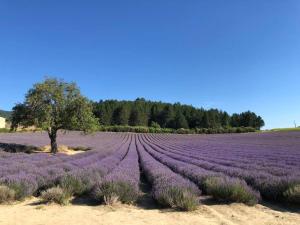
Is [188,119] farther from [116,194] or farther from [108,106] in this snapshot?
[116,194]

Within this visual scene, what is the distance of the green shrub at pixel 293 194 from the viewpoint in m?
6.59

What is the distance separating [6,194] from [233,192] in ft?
15.8

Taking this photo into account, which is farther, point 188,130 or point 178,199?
point 188,130

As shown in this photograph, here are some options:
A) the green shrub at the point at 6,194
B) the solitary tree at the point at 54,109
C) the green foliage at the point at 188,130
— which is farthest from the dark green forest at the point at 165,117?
the green shrub at the point at 6,194

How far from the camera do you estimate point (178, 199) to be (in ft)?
20.9

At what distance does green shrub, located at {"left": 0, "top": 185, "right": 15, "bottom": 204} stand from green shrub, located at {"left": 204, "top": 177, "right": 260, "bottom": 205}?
4327 millimetres

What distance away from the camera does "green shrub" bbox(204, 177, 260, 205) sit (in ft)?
22.3

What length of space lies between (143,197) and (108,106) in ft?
343

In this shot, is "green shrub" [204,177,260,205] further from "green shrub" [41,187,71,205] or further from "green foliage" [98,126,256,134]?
"green foliage" [98,126,256,134]

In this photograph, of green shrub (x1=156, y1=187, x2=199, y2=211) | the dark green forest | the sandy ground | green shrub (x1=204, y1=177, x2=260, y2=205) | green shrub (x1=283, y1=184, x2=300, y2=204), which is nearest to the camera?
the sandy ground

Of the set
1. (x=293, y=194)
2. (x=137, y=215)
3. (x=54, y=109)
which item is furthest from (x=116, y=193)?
(x=54, y=109)

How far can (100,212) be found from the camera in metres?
6.22

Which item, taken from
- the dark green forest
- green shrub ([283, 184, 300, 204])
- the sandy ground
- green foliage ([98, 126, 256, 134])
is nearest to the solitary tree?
the sandy ground

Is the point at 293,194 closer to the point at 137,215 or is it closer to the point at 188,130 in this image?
the point at 137,215
